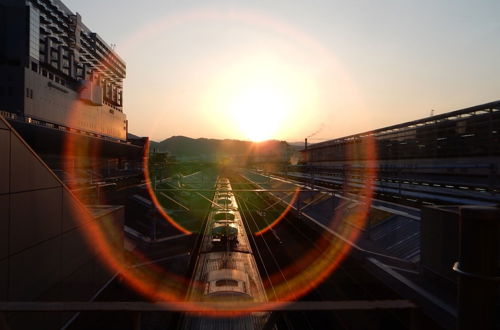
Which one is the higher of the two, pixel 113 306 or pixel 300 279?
pixel 113 306

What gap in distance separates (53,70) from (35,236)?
3416 inches

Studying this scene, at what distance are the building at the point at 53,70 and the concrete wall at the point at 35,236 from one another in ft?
94.7

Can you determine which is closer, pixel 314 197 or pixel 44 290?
pixel 44 290

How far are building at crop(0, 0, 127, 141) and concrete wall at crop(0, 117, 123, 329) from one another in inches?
1137

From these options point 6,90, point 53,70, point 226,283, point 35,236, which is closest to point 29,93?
point 6,90

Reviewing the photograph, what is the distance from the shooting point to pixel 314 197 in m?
39.6

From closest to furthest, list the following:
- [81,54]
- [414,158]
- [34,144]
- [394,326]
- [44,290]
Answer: [44,290]
[394,326]
[34,144]
[414,158]
[81,54]

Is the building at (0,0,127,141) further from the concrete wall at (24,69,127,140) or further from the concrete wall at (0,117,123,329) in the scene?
the concrete wall at (0,117,123,329)

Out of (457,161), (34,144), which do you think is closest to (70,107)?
(34,144)

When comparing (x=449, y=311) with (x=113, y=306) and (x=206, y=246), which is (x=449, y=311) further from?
(x=206, y=246)

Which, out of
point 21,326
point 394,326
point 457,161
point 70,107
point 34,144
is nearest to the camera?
point 21,326

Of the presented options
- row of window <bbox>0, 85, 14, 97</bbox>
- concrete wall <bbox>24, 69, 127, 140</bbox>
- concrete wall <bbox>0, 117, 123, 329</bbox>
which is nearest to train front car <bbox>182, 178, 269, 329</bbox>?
concrete wall <bbox>0, 117, 123, 329</bbox>

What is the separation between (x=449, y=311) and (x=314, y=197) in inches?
1139

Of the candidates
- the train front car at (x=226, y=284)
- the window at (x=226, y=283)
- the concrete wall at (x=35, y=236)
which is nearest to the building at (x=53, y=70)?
the train front car at (x=226, y=284)
